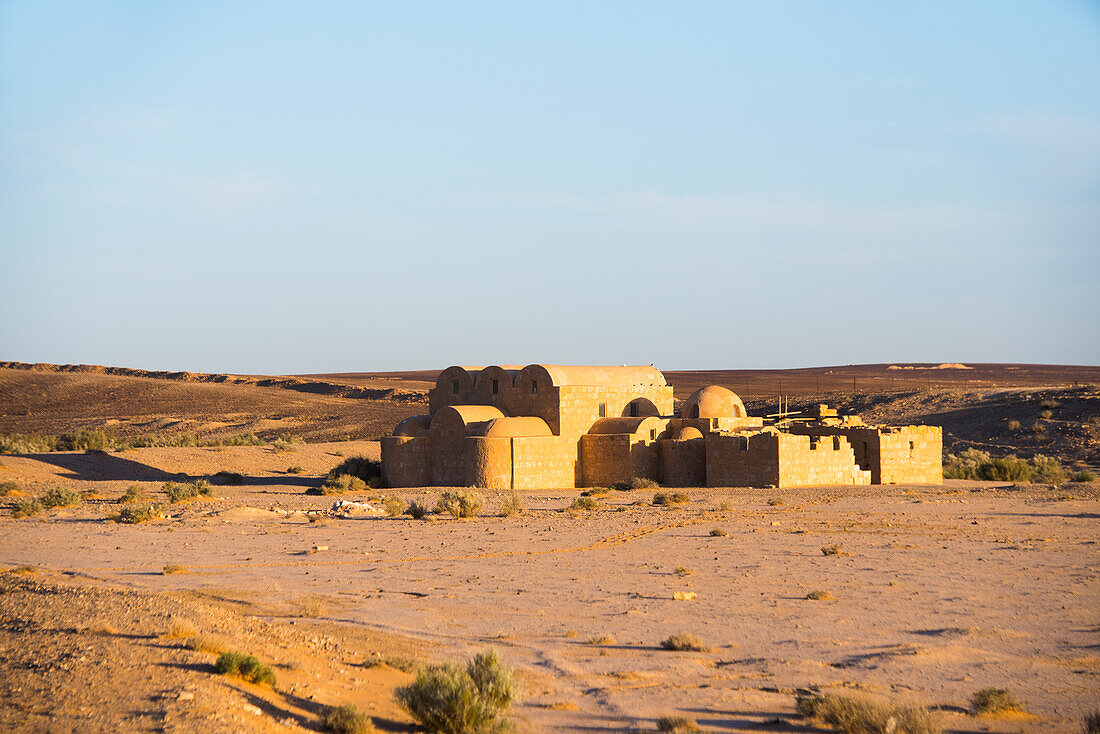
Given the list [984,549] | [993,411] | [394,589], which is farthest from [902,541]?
[993,411]

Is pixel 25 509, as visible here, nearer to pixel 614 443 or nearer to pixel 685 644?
pixel 614 443

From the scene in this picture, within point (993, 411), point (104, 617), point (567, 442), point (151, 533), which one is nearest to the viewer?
point (104, 617)

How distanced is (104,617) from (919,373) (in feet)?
353

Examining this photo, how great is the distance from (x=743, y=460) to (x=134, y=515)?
1460cm

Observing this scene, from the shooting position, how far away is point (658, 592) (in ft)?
A: 41.5

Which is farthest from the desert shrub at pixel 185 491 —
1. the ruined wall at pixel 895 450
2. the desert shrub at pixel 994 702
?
the desert shrub at pixel 994 702

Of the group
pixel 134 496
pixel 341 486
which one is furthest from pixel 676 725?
pixel 341 486

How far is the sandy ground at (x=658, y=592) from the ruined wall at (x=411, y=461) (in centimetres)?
517

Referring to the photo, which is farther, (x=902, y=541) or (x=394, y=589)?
(x=902, y=541)

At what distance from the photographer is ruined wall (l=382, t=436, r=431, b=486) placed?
1126 inches

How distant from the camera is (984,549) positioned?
15.6m

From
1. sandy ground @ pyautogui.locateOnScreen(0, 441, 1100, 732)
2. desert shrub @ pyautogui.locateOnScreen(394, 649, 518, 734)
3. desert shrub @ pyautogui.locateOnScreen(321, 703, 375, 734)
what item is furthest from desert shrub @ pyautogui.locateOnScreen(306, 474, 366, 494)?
desert shrub @ pyautogui.locateOnScreen(321, 703, 375, 734)

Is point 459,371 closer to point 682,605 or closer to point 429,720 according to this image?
point 682,605

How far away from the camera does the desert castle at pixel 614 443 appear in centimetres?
2636
